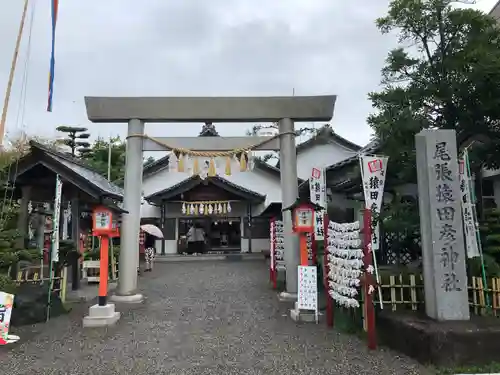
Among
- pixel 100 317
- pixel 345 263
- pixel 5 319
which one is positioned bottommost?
pixel 100 317

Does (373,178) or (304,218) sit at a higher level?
(373,178)

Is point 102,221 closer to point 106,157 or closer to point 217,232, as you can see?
point 217,232

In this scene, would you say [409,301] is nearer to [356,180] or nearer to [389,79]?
[389,79]

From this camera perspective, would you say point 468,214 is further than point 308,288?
No

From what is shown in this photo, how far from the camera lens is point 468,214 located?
7.43 meters

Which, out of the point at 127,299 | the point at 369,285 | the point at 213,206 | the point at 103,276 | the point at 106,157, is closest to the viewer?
the point at 369,285

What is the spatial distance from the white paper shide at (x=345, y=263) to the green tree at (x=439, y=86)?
8.72 ft

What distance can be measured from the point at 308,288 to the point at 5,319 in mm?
5635

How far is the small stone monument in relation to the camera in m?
5.79

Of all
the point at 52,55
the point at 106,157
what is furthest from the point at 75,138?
the point at 52,55

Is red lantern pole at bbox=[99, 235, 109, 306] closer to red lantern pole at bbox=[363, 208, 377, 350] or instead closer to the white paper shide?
the white paper shide

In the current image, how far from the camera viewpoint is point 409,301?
6.78 m

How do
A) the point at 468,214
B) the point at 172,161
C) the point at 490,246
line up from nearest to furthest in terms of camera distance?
the point at 468,214, the point at 490,246, the point at 172,161

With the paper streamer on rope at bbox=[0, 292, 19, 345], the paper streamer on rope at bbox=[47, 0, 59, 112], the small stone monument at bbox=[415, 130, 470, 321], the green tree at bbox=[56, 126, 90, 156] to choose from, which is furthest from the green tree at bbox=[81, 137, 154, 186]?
the small stone monument at bbox=[415, 130, 470, 321]
